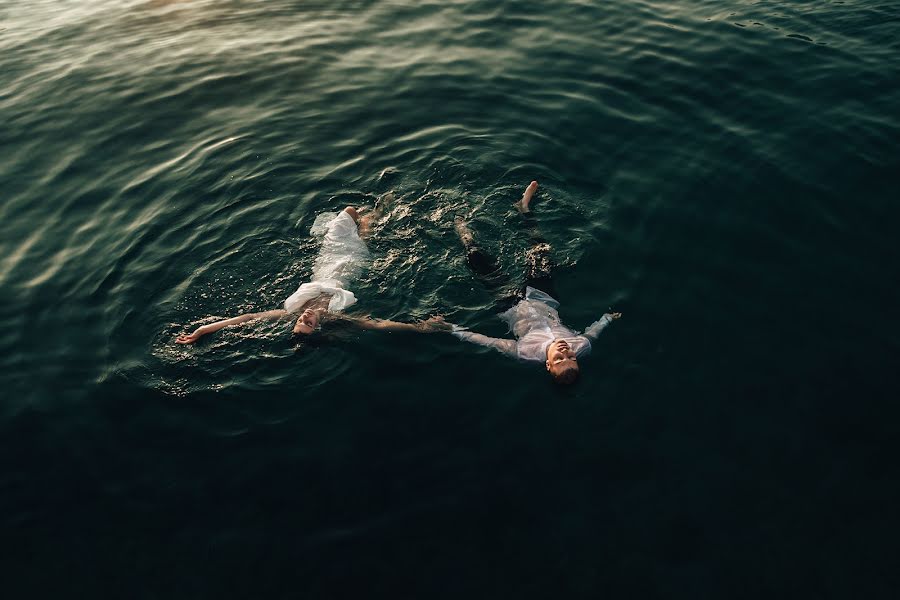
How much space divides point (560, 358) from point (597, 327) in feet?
3.68

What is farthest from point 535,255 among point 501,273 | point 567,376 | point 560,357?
point 567,376

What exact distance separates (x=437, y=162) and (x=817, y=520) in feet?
27.7

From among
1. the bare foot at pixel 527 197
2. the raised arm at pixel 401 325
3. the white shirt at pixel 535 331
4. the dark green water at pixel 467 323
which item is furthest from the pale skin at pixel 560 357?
the bare foot at pixel 527 197

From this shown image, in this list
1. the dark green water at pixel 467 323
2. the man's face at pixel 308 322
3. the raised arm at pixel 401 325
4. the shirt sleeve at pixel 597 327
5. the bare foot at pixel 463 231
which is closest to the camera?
the dark green water at pixel 467 323

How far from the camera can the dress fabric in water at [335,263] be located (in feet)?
31.1

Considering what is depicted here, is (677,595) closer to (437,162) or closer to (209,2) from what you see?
(437,162)

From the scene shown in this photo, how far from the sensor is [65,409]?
8.80 metres

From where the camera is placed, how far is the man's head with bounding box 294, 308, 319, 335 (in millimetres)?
8680

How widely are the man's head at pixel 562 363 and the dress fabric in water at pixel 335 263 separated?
10.0 ft

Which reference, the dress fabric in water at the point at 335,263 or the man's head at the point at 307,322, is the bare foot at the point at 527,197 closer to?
the dress fabric in water at the point at 335,263

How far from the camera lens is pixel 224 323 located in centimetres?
902

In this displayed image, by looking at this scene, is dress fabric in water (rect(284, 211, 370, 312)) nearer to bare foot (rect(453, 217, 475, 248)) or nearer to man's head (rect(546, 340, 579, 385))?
bare foot (rect(453, 217, 475, 248))

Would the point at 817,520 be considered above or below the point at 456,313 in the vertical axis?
below

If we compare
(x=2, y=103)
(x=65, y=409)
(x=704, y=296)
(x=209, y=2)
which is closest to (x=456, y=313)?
(x=704, y=296)
